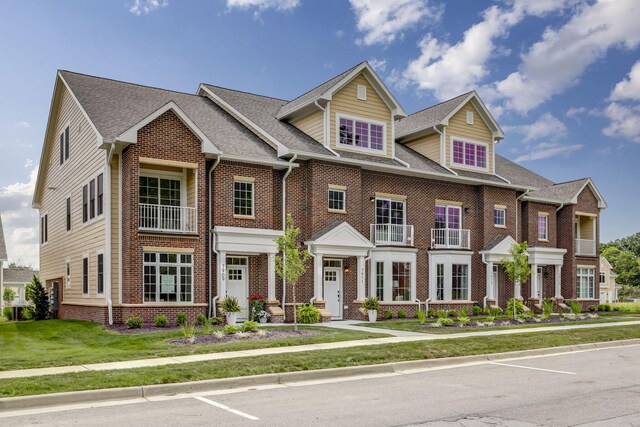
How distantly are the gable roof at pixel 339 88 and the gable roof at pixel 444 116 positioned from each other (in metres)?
2.80

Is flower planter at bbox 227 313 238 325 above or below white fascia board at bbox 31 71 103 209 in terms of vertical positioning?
below

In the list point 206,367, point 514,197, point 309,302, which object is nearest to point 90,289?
point 309,302

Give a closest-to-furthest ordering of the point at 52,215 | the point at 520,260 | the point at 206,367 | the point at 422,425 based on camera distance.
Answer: the point at 422,425
the point at 206,367
the point at 520,260
the point at 52,215

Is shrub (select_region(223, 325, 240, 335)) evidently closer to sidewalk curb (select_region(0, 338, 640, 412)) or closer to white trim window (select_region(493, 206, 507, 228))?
sidewalk curb (select_region(0, 338, 640, 412))

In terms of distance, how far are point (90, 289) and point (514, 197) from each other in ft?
70.5

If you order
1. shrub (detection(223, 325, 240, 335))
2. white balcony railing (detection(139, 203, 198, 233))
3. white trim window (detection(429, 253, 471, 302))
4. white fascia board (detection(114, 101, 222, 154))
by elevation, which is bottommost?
shrub (detection(223, 325, 240, 335))

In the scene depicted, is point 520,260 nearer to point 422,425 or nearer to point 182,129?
point 182,129

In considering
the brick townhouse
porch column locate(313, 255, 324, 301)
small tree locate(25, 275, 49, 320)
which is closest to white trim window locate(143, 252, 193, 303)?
the brick townhouse

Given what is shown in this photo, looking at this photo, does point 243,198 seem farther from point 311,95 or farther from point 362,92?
point 362,92

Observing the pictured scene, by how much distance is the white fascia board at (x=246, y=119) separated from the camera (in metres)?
25.0

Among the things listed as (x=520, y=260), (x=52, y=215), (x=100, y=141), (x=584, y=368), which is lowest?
(x=584, y=368)

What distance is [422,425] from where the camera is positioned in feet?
27.0

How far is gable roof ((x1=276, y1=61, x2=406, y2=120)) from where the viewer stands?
26.9 m

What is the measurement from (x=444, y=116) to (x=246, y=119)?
994 centimetres
